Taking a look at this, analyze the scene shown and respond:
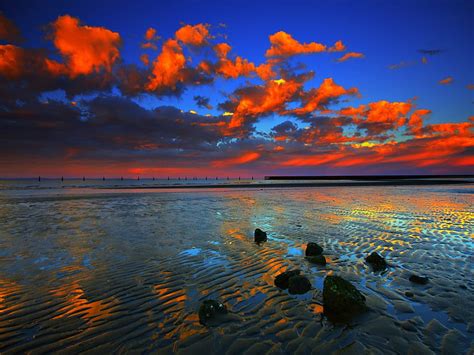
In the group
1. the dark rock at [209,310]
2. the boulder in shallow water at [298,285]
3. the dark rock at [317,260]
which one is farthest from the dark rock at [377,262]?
the dark rock at [209,310]

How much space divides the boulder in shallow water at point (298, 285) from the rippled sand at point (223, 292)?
0.22 m

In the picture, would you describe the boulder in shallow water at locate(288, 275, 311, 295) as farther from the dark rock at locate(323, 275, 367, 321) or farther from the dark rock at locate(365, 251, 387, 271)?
the dark rock at locate(365, 251, 387, 271)

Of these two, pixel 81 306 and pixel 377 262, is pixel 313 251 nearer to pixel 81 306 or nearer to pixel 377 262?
pixel 377 262

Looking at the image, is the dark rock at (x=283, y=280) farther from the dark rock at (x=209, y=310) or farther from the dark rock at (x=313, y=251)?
the dark rock at (x=313, y=251)

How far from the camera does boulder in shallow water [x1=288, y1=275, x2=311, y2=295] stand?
21.1 ft

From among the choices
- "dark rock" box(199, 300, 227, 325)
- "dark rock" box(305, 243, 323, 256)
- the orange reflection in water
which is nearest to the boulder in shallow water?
"dark rock" box(199, 300, 227, 325)

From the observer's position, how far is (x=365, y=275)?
7.45 meters

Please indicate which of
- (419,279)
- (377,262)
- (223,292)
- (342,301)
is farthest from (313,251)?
(223,292)

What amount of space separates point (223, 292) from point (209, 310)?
1.22m

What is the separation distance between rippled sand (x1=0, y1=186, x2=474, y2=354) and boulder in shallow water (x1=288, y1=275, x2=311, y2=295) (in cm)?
22

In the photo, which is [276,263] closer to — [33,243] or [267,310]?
[267,310]

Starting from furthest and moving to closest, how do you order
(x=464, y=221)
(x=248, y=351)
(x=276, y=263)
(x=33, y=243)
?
(x=464, y=221)
(x=33, y=243)
(x=276, y=263)
(x=248, y=351)

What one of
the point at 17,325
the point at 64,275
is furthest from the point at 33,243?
the point at 17,325

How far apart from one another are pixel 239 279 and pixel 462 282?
18.6 feet
